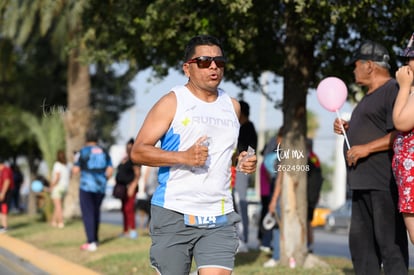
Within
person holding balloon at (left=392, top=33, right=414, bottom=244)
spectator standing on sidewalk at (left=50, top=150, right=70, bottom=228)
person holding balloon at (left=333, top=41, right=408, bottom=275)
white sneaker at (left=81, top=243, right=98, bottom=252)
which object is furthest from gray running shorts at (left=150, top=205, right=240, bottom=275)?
spectator standing on sidewalk at (left=50, top=150, right=70, bottom=228)

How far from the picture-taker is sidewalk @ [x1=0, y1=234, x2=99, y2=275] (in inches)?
442

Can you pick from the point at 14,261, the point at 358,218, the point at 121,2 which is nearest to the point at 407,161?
the point at 358,218

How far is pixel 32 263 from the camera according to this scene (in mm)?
12508

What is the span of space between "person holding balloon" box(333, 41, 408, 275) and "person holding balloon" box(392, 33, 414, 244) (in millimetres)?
436

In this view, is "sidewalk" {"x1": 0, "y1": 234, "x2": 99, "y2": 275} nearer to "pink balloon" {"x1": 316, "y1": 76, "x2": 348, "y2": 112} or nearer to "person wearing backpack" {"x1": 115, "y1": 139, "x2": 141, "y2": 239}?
"person wearing backpack" {"x1": 115, "y1": 139, "x2": 141, "y2": 239}

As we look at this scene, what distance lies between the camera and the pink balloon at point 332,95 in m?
7.22

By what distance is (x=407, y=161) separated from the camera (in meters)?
5.75

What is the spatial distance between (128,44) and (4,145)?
27.9 m

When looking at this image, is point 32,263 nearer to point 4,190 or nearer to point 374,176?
point 374,176

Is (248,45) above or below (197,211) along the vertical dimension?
above

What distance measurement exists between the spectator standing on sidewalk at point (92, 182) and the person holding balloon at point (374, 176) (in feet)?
25.2

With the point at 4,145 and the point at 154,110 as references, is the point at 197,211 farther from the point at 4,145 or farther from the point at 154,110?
the point at 4,145

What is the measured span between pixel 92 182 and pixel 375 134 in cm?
801

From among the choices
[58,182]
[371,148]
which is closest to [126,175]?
[58,182]
